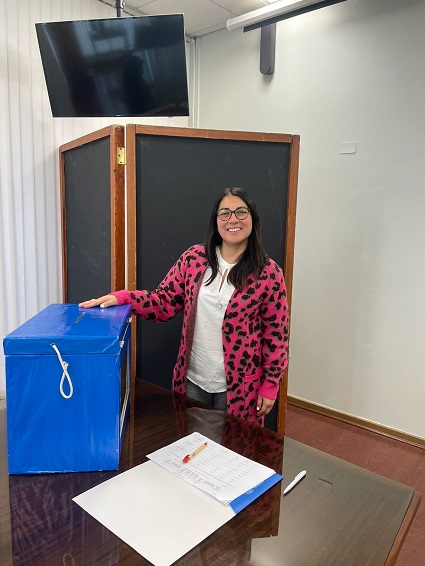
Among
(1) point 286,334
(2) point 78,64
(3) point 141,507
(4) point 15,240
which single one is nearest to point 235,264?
(1) point 286,334

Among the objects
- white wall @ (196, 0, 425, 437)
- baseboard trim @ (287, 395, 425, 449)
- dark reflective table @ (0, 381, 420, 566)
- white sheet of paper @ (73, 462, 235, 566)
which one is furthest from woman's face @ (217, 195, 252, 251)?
baseboard trim @ (287, 395, 425, 449)

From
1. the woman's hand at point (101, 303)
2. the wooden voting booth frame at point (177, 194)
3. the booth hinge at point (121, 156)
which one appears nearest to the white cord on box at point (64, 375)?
the woman's hand at point (101, 303)

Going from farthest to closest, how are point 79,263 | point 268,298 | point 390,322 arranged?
point 390,322
point 79,263
point 268,298

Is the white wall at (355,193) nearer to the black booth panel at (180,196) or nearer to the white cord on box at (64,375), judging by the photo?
the black booth panel at (180,196)

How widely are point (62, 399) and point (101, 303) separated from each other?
1.20 ft

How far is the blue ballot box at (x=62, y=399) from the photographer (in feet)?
2.77

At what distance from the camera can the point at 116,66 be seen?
6.75 ft

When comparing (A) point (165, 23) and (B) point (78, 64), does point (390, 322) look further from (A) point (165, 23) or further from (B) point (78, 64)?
(B) point (78, 64)

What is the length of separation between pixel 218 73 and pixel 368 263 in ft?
6.27

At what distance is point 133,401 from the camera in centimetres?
124

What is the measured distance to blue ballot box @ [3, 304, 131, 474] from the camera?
0.84 m

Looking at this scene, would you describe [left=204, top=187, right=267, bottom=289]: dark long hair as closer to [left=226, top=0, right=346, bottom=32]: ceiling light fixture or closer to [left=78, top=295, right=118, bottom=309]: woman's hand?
[left=78, top=295, right=118, bottom=309]: woman's hand

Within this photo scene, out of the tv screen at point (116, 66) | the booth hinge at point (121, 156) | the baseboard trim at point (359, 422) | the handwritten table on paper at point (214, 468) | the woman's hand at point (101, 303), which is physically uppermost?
the tv screen at point (116, 66)

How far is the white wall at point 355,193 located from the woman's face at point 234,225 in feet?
5.17
